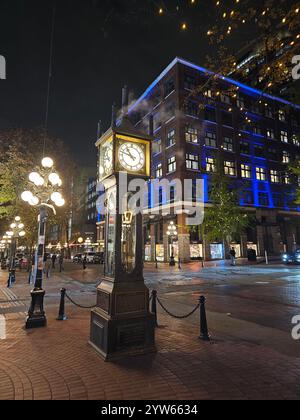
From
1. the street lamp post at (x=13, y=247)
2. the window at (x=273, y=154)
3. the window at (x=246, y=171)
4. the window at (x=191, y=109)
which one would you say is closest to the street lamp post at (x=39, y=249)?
the street lamp post at (x=13, y=247)

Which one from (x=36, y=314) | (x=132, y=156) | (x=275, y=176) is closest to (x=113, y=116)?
(x=132, y=156)

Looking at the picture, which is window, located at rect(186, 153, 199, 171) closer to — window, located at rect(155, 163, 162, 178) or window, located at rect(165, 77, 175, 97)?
window, located at rect(155, 163, 162, 178)

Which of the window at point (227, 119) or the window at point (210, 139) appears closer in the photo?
the window at point (210, 139)

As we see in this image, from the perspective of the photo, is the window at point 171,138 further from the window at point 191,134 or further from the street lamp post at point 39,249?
the street lamp post at point 39,249

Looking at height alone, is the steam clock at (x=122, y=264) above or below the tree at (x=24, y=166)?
below

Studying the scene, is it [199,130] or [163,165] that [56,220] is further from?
[199,130]

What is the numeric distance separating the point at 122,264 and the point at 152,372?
207 cm

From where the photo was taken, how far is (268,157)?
4319 cm

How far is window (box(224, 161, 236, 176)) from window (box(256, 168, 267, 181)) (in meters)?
4.79

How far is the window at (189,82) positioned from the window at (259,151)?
14.0 metres

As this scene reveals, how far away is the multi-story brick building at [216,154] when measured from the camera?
115 feet

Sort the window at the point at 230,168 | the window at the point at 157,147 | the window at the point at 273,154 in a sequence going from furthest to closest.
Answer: the window at the point at 273,154, the window at the point at 157,147, the window at the point at 230,168

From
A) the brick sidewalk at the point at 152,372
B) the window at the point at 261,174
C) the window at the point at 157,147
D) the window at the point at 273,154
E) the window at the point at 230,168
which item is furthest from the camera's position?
the window at the point at 273,154

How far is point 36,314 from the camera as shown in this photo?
730 centimetres
